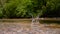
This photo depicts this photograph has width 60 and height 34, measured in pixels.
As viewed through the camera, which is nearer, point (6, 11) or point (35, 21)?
point (35, 21)

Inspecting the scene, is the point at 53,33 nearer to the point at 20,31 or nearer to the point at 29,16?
the point at 20,31

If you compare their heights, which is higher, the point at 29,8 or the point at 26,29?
the point at 29,8

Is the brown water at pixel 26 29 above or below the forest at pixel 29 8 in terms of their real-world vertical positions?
below

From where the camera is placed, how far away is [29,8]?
700 centimetres

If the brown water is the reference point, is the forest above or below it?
above

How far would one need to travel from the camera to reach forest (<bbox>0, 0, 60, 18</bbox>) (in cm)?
693

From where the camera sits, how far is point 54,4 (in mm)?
6949

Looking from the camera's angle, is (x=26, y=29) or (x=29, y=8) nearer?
(x=26, y=29)

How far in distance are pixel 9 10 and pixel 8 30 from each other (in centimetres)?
212

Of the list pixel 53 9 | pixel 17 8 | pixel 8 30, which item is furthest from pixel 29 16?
pixel 8 30

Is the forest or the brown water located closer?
the brown water

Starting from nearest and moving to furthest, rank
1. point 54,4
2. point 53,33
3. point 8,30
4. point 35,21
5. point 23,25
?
point 53,33, point 8,30, point 23,25, point 35,21, point 54,4

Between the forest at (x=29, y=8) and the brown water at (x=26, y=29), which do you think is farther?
the forest at (x=29, y=8)

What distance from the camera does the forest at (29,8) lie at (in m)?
6.93
